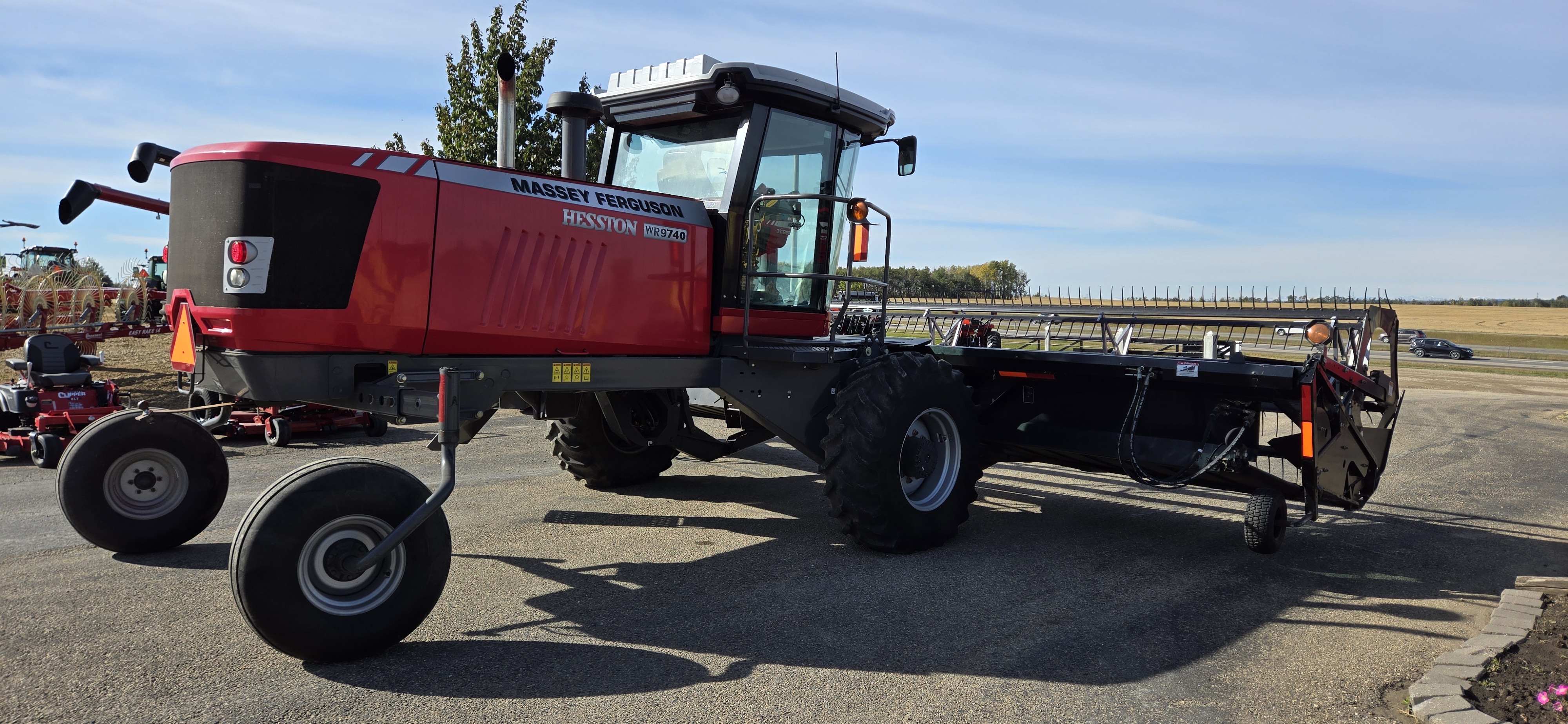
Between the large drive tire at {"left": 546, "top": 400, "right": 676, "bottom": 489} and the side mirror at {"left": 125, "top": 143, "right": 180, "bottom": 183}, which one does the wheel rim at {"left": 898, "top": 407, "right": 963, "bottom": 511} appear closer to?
the large drive tire at {"left": 546, "top": 400, "right": 676, "bottom": 489}

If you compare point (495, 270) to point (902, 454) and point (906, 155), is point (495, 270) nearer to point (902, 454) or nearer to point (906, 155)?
point (902, 454)

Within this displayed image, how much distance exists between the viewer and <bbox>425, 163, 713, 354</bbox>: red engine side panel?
15.6 ft

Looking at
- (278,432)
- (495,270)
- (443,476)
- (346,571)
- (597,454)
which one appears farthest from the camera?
(278,432)

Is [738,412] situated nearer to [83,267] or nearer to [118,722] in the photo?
[118,722]

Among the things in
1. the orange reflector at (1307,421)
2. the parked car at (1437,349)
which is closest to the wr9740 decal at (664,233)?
the orange reflector at (1307,421)

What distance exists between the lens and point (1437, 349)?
4359cm

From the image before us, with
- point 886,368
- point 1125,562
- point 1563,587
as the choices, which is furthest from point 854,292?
point 1563,587

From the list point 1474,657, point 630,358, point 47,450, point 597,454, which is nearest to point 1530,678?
point 1474,657

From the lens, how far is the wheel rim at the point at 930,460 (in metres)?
6.30

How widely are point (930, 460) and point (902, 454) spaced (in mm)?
363

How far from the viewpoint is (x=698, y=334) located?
6012 mm

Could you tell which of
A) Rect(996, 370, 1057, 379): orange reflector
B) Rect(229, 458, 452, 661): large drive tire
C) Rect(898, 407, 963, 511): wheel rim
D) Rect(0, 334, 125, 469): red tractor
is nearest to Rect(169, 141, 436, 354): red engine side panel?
Rect(229, 458, 452, 661): large drive tire

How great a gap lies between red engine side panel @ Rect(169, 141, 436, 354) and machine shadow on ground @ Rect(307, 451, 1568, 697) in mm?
Answer: 1420

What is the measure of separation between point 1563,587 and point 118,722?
262 inches
